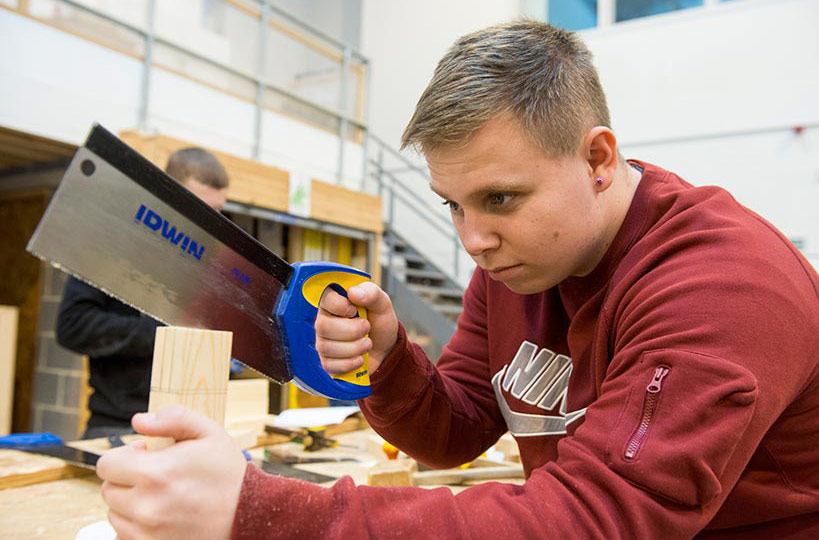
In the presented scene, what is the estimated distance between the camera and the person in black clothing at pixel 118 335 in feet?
7.89

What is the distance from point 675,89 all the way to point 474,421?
6646 millimetres

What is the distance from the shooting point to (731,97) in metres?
6.61

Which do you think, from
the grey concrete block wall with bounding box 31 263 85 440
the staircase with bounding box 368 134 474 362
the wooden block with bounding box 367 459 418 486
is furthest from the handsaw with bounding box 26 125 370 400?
the staircase with bounding box 368 134 474 362

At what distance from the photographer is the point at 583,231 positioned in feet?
3.36

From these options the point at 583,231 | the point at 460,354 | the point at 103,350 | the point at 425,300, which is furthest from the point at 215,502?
the point at 425,300

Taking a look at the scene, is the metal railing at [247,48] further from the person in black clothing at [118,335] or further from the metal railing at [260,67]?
the person in black clothing at [118,335]

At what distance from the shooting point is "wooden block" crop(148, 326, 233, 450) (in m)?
0.66

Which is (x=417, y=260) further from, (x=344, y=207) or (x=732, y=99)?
(x=732, y=99)

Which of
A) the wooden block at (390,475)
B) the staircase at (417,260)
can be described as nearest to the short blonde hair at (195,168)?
the wooden block at (390,475)

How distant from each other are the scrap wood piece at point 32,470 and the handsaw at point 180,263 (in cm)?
84

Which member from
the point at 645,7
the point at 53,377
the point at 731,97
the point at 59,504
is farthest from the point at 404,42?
the point at 59,504

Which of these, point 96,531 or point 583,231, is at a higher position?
point 583,231

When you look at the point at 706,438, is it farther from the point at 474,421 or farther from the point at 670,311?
the point at 474,421

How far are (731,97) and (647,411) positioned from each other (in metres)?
6.94
